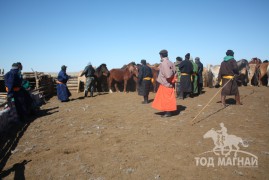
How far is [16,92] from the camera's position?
727 centimetres

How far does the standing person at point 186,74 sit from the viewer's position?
9.80 meters

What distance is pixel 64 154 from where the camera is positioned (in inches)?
174

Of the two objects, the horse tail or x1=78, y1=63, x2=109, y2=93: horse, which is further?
x1=78, y1=63, x2=109, y2=93: horse

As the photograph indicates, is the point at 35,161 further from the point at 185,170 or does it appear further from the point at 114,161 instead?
the point at 185,170

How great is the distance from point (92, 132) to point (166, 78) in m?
2.62

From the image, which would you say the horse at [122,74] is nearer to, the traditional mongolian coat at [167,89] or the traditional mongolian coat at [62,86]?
the traditional mongolian coat at [62,86]

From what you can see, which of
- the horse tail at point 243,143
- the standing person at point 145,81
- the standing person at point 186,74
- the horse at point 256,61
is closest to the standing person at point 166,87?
the horse tail at point 243,143

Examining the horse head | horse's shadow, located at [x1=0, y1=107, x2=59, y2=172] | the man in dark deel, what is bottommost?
horse's shadow, located at [x1=0, y1=107, x2=59, y2=172]

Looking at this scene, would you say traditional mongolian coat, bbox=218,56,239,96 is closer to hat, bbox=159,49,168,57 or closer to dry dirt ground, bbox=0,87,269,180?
dry dirt ground, bbox=0,87,269,180

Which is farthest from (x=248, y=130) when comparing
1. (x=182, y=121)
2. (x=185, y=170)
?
(x=185, y=170)

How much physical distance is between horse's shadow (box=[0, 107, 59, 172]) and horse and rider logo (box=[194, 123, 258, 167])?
3.67 metres

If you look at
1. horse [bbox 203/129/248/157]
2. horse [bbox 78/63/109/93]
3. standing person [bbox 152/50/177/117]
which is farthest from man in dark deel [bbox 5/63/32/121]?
horse [bbox 78/63/109/93]

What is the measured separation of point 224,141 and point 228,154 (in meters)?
0.63

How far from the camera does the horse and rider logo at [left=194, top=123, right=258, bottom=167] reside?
368 cm
